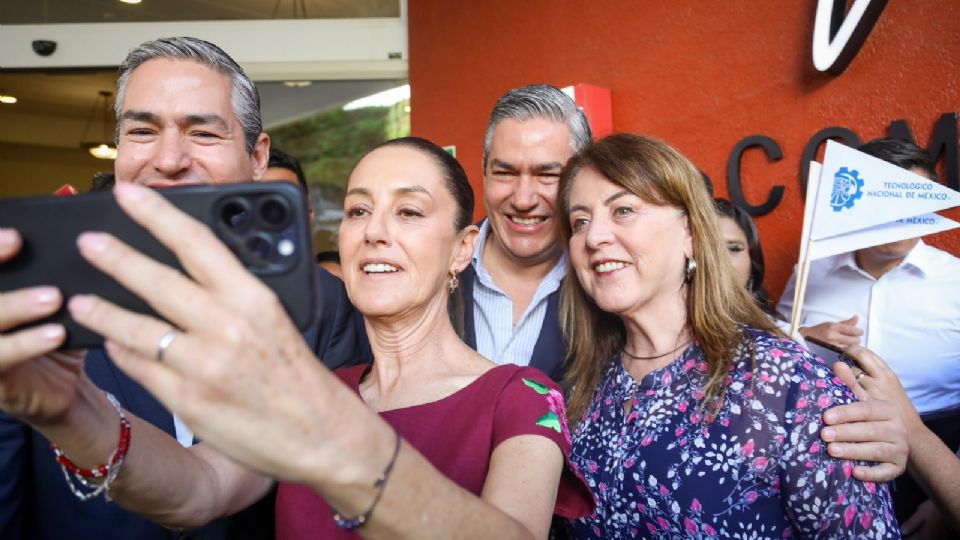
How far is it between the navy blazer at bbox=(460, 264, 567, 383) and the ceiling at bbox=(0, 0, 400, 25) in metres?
2.84

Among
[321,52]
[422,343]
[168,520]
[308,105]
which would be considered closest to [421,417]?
[422,343]

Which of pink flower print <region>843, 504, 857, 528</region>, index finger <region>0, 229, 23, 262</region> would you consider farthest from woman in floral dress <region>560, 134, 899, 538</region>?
index finger <region>0, 229, 23, 262</region>

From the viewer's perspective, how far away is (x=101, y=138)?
27.1 feet

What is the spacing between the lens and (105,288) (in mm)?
689

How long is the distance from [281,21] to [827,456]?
4111mm

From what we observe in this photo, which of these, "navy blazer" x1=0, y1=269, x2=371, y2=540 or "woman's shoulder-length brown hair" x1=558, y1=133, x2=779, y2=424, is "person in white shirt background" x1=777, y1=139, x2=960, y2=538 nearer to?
"woman's shoulder-length brown hair" x1=558, y1=133, x2=779, y2=424

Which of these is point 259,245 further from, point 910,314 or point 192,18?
point 192,18

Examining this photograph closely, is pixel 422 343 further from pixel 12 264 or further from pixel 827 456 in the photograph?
pixel 12 264

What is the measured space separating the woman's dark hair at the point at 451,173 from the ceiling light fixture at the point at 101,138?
6116 mm

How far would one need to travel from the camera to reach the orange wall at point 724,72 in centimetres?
259

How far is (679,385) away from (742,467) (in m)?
0.23

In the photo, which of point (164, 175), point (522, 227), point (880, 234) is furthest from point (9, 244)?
point (880, 234)

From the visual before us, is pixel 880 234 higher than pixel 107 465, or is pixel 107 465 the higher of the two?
pixel 880 234

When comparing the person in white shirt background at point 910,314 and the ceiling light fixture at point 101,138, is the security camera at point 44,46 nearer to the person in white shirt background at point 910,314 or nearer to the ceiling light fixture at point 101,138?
the ceiling light fixture at point 101,138
